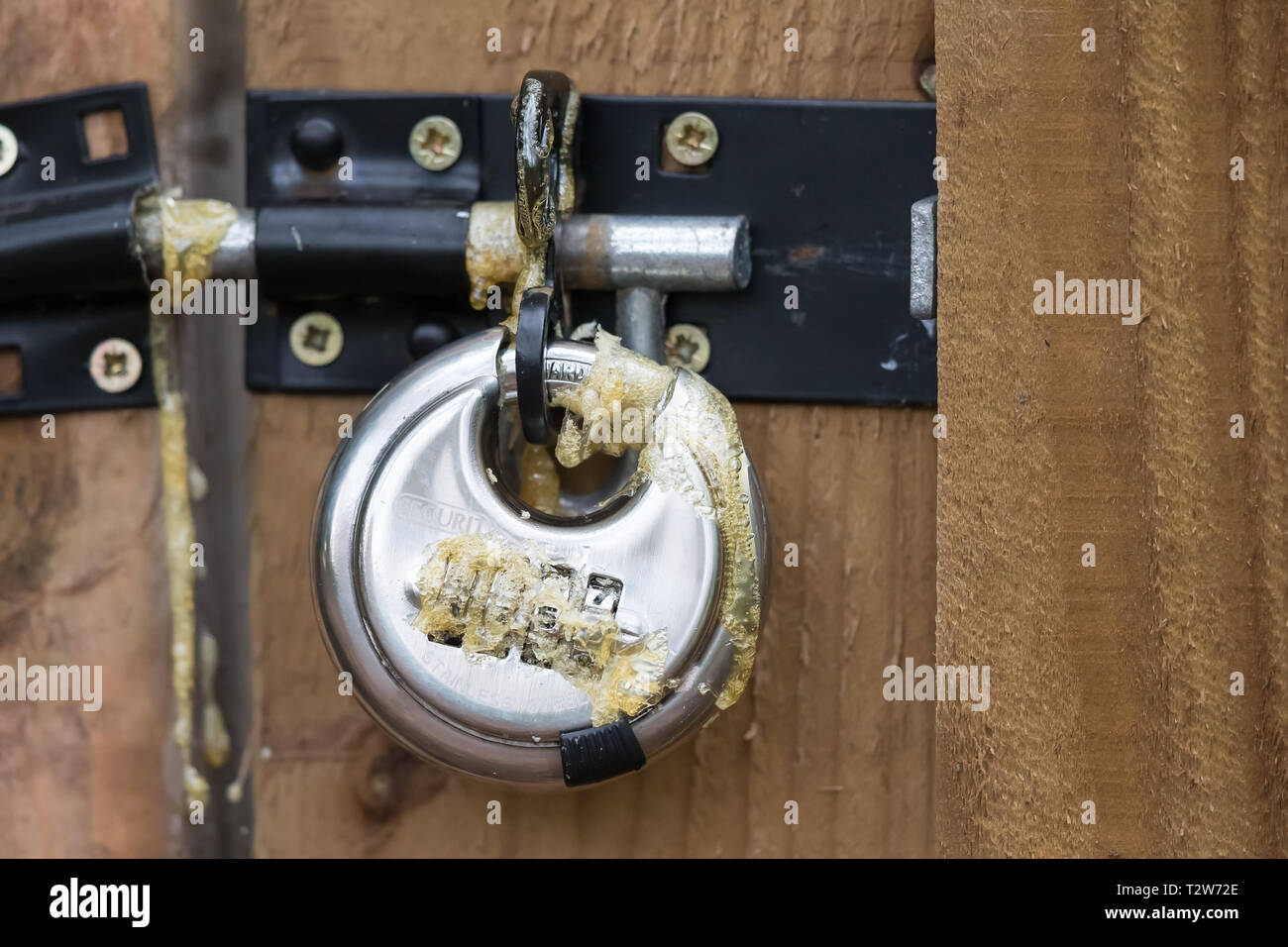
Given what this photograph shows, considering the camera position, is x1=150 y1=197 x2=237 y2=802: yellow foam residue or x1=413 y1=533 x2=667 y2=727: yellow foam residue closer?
x1=413 y1=533 x2=667 y2=727: yellow foam residue

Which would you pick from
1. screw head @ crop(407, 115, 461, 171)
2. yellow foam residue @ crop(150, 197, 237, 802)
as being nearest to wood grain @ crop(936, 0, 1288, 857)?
screw head @ crop(407, 115, 461, 171)

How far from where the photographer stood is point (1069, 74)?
0.36m

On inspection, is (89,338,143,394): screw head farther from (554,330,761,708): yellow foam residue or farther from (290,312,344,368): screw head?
(554,330,761,708): yellow foam residue

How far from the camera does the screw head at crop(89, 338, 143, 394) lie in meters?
0.53

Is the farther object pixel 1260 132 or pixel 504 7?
pixel 504 7

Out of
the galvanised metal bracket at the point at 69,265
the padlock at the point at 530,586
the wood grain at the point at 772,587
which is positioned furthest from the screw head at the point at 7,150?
the padlock at the point at 530,586

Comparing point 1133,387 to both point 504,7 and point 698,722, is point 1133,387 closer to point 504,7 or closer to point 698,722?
point 698,722

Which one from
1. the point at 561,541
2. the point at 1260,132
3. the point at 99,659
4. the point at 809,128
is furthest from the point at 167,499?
the point at 1260,132

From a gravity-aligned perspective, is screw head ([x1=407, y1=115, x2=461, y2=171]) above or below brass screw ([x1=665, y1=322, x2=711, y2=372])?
above

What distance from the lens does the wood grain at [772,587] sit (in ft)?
1.65

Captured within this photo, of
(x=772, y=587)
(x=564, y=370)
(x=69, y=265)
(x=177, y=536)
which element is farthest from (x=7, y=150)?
(x=772, y=587)

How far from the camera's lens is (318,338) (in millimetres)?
526
